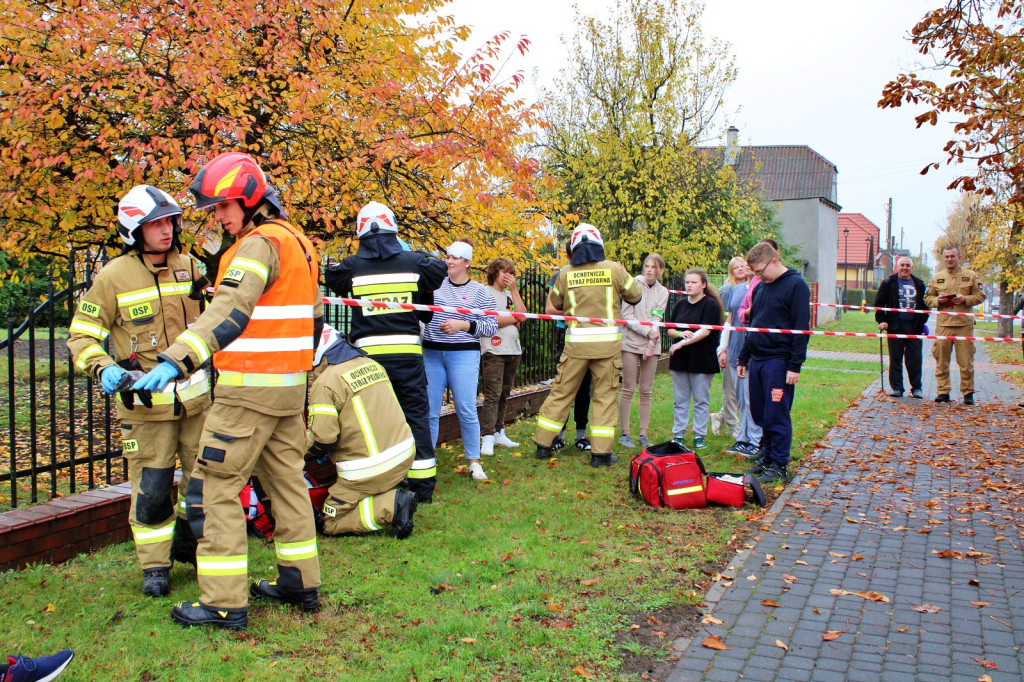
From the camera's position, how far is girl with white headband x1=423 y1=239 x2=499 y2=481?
6.76 metres

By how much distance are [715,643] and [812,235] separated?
4672 cm

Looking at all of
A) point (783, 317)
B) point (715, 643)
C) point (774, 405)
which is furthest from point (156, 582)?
point (783, 317)

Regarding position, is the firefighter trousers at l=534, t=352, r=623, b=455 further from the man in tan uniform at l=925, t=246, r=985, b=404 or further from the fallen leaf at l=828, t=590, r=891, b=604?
the man in tan uniform at l=925, t=246, r=985, b=404

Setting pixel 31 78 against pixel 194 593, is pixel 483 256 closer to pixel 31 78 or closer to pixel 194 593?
pixel 31 78

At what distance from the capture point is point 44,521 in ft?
14.9

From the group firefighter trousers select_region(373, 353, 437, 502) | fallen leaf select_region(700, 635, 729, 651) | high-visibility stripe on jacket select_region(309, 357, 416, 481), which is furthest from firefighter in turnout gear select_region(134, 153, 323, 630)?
fallen leaf select_region(700, 635, 729, 651)

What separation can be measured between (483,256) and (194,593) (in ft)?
17.4

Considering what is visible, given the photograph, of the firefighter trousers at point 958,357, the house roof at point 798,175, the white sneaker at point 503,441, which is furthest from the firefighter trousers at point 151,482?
the house roof at point 798,175

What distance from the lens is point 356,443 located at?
5262mm

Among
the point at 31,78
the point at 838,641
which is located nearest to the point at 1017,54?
the point at 838,641

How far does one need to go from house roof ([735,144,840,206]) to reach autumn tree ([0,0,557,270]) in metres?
42.3

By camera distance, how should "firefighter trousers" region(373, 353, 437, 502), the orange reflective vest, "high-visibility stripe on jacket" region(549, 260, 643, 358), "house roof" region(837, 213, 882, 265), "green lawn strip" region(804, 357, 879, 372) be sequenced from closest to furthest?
the orange reflective vest < "firefighter trousers" region(373, 353, 437, 502) < "high-visibility stripe on jacket" region(549, 260, 643, 358) < "green lawn strip" region(804, 357, 879, 372) < "house roof" region(837, 213, 882, 265)

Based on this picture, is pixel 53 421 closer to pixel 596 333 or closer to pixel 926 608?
pixel 596 333

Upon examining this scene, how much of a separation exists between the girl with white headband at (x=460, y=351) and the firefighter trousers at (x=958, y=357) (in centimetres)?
810
